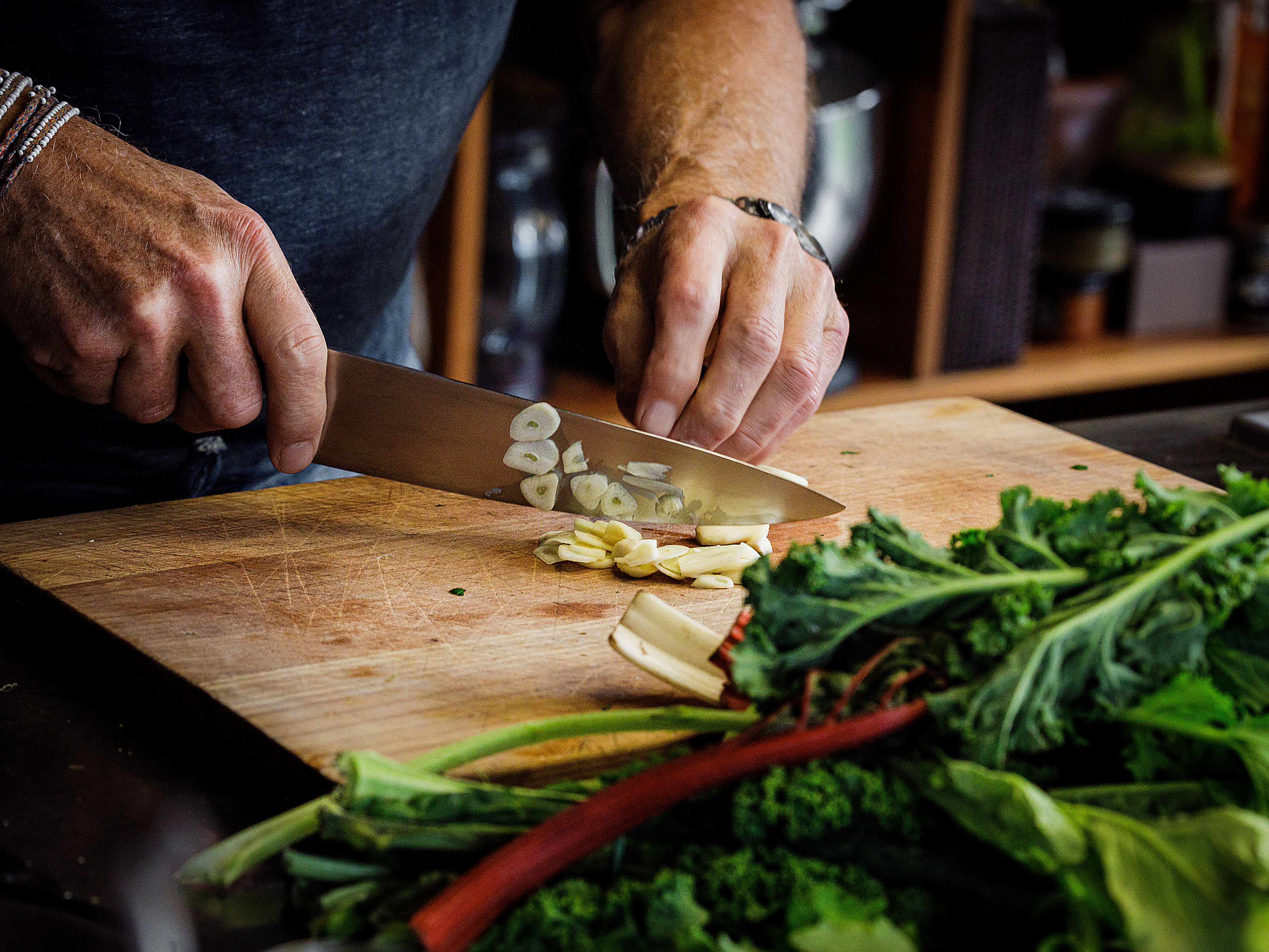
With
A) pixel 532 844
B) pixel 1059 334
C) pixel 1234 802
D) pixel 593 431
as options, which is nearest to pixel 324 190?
pixel 593 431

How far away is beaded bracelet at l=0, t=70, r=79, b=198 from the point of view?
3.33 feet

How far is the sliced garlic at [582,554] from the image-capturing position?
1111mm

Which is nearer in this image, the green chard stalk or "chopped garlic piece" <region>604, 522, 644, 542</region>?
the green chard stalk

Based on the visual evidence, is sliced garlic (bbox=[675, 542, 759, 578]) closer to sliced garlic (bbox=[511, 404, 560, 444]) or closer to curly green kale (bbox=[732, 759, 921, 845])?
sliced garlic (bbox=[511, 404, 560, 444])

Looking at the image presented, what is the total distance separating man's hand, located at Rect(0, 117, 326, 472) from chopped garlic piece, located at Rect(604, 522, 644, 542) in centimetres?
30

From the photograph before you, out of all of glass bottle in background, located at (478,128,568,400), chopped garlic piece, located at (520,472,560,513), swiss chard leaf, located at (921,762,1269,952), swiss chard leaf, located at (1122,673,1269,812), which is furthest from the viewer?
glass bottle in background, located at (478,128,568,400)

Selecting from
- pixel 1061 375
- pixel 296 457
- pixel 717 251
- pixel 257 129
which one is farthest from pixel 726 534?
pixel 1061 375

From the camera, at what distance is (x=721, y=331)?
3.95ft

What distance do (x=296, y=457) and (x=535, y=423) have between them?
8.9 inches

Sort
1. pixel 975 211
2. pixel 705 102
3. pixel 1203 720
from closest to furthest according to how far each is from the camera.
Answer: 1. pixel 1203 720
2. pixel 705 102
3. pixel 975 211

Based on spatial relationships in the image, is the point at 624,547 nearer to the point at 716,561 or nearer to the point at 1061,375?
the point at 716,561

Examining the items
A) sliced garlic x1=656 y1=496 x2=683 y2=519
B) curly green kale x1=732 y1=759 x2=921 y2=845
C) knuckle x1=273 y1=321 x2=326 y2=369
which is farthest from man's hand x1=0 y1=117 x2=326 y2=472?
curly green kale x1=732 y1=759 x2=921 y2=845

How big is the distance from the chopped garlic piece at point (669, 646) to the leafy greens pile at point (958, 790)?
0.11 metres

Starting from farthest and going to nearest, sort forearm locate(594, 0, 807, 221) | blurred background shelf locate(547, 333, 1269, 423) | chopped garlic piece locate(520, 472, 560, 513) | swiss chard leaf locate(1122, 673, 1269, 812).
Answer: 1. blurred background shelf locate(547, 333, 1269, 423)
2. forearm locate(594, 0, 807, 221)
3. chopped garlic piece locate(520, 472, 560, 513)
4. swiss chard leaf locate(1122, 673, 1269, 812)
